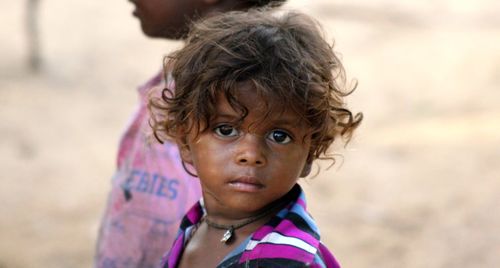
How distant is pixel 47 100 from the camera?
9461mm

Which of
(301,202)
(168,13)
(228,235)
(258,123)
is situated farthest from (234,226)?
A: (168,13)

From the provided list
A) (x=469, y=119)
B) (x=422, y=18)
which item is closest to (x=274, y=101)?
(x=469, y=119)

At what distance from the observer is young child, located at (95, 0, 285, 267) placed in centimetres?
266

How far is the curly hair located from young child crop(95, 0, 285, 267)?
51 centimetres

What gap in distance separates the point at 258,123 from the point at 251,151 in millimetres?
61

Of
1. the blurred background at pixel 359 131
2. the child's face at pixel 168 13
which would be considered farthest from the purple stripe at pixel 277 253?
the blurred background at pixel 359 131

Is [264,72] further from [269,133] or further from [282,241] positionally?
[282,241]

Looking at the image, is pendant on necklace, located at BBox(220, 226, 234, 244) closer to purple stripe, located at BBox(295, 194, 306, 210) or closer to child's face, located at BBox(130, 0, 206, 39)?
purple stripe, located at BBox(295, 194, 306, 210)

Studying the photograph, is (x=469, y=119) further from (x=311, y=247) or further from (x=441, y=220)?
(x=311, y=247)

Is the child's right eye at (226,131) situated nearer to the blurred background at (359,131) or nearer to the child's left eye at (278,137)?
the child's left eye at (278,137)

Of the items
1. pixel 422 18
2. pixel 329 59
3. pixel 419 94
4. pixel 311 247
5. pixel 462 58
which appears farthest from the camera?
pixel 422 18

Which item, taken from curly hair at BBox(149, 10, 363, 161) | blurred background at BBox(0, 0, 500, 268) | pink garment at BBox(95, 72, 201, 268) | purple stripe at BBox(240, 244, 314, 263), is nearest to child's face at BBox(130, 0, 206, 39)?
pink garment at BBox(95, 72, 201, 268)

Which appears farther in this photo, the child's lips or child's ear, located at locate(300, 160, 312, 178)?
child's ear, located at locate(300, 160, 312, 178)

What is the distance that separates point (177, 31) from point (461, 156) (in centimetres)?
500
